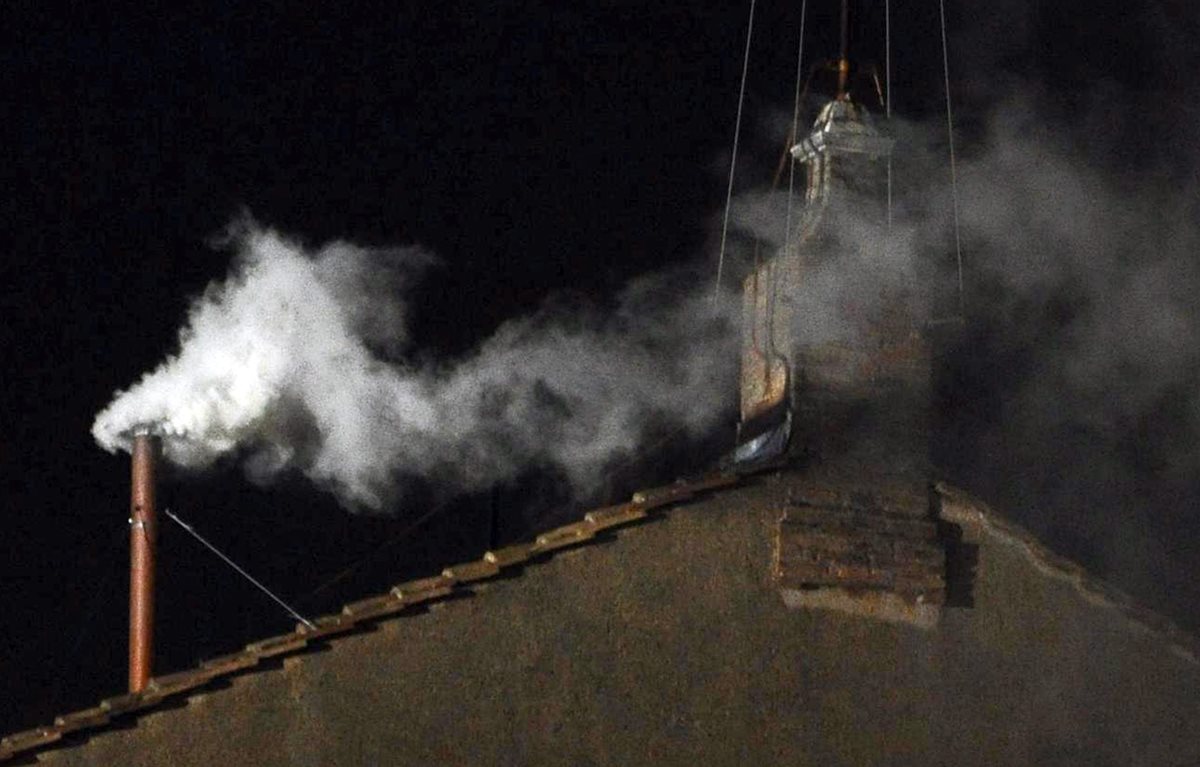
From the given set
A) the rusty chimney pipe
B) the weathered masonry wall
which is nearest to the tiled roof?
the weathered masonry wall

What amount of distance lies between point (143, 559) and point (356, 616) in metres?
5.37

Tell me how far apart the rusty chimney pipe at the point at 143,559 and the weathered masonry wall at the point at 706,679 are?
4347 mm

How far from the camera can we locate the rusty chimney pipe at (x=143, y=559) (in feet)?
58.5

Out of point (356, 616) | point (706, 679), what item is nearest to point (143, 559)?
point (356, 616)

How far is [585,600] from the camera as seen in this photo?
13836 mm

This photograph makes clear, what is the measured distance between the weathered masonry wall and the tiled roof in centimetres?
9

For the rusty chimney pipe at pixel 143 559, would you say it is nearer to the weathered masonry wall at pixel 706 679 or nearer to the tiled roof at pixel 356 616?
the tiled roof at pixel 356 616

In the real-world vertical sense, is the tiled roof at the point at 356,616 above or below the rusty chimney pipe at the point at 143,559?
below

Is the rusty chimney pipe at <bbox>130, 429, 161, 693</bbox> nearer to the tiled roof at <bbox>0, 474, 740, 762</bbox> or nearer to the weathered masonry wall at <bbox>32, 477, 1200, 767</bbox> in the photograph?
the tiled roof at <bbox>0, 474, 740, 762</bbox>

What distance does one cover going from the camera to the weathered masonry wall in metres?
13.2

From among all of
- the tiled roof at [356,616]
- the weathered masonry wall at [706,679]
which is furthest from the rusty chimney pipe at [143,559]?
the weathered masonry wall at [706,679]

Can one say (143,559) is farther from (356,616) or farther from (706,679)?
(706,679)

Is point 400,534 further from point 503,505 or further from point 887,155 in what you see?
point 887,155

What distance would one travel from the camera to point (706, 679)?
45.8 feet
